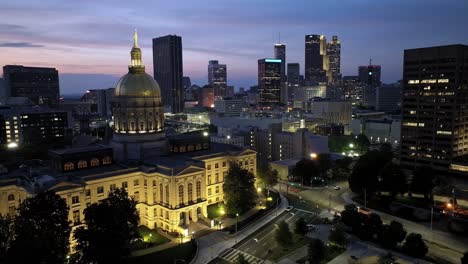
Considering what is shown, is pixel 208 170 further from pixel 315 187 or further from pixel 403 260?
pixel 403 260

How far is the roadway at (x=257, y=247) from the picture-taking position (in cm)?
6838

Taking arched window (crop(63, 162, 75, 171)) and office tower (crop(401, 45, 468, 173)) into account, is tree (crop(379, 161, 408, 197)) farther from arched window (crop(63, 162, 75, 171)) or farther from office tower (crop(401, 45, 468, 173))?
arched window (crop(63, 162, 75, 171))

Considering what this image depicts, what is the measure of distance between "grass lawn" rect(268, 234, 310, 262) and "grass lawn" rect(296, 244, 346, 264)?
13.5 feet

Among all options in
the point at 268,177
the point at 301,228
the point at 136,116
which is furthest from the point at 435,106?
the point at 136,116

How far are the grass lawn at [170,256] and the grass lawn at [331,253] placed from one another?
20786 millimetres

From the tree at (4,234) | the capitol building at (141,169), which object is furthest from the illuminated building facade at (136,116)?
the tree at (4,234)

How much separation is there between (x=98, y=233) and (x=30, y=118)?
14000 centimetres

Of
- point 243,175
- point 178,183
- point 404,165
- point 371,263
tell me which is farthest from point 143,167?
point 404,165

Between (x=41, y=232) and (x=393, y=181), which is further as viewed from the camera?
(x=393, y=181)

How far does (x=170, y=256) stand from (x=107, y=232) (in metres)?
16.6

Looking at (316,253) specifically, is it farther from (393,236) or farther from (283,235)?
(393,236)

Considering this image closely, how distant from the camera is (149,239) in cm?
7762

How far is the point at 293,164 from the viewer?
124 meters

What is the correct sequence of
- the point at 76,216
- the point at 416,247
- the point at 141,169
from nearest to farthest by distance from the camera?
the point at 416,247 < the point at 76,216 < the point at 141,169
